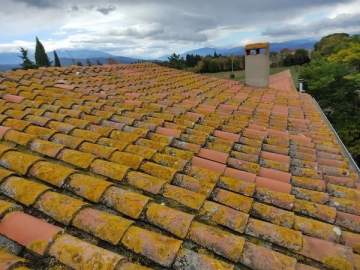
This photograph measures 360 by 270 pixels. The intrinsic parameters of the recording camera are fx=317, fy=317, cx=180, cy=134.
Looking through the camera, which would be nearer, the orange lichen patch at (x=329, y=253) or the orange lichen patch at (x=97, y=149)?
the orange lichen patch at (x=329, y=253)

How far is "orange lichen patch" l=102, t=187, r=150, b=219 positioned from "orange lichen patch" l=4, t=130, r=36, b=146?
4.24ft

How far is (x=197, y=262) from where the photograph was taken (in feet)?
6.08

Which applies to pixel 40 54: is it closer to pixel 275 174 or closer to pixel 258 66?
pixel 258 66

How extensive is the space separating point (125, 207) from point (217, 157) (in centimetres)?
149

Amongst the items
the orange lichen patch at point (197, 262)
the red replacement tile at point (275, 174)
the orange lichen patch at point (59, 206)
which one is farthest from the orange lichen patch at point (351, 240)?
the orange lichen patch at point (59, 206)

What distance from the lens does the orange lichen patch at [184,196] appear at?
7.93 feet

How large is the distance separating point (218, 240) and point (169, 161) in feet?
3.84

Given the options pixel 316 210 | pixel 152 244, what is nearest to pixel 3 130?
pixel 152 244

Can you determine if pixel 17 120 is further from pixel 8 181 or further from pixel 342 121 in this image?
pixel 342 121

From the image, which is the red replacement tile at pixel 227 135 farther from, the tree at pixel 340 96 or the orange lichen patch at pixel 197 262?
the tree at pixel 340 96

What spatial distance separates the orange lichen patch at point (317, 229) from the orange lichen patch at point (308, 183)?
72 centimetres

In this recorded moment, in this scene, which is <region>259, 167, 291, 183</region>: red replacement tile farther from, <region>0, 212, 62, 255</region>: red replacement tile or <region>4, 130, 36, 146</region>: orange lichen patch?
<region>4, 130, 36, 146</region>: orange lichen patch

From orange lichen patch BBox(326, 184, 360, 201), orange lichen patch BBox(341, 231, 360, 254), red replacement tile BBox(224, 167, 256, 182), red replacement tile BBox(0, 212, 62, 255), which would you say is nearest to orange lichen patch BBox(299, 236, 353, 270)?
orange lichen patch BBox(341, 231, 360, 254)

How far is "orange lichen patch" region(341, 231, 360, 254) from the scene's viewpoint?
237 cm
